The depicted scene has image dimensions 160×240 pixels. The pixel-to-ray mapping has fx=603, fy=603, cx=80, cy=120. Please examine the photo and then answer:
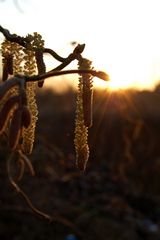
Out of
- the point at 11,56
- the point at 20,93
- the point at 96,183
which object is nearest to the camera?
the point at 20,93

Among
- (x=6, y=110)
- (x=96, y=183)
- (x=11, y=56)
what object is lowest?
(x=96, y=183)

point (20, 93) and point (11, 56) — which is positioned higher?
point (11, 56)

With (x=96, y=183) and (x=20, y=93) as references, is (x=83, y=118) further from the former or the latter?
(x=96, y=183)

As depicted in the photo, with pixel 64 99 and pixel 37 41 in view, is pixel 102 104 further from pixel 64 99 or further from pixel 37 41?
pixel 37 41

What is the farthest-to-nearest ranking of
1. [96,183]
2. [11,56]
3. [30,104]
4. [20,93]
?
[96,183], [11,56], [30,104], [20,93]

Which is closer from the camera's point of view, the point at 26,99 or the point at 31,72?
the point at 26,99

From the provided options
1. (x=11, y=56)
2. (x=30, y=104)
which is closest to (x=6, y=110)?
(x=30, y=104)

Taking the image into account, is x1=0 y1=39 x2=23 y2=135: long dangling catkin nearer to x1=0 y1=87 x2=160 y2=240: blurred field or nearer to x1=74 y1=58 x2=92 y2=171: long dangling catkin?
x1=74 y1=58 x2=92 y2=171: long dangling catkin
